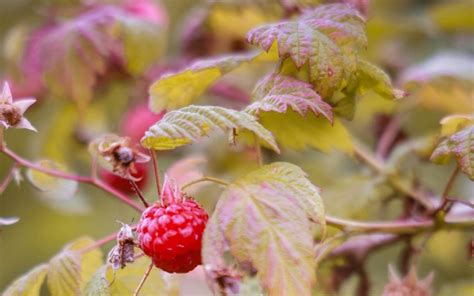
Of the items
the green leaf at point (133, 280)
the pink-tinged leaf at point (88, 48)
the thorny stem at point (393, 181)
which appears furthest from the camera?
the pink-tinged leaf at point (88, 48)

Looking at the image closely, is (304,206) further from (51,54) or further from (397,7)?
(397,7)

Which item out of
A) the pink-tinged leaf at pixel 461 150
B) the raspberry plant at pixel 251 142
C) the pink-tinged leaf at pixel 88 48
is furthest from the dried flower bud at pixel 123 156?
the pink-tinged leaf at pixel 88 48

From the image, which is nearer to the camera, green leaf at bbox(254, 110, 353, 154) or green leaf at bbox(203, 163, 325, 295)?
green leaf at bbox(203, 163, 325, 295)

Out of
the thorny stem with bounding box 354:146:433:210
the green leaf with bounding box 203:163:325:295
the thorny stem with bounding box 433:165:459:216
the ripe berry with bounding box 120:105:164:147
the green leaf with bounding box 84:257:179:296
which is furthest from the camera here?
the ripe berry with bounding box 120:105:164:147

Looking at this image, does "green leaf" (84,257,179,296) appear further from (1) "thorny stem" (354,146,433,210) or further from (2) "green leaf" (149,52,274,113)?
(1) "thorny stem" (354,146,433,210)

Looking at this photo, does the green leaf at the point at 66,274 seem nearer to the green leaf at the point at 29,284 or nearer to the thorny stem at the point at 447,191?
the green leaf at the point at 29,284

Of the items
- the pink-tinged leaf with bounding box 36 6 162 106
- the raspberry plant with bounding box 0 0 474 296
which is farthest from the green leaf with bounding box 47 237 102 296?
the pink-tinged leaf with bounding box 36 6 162 106
